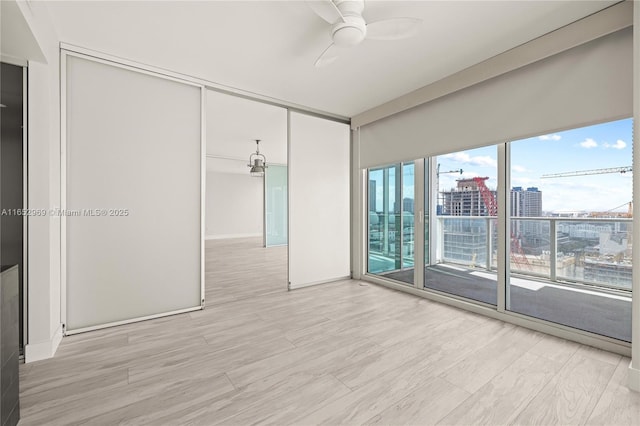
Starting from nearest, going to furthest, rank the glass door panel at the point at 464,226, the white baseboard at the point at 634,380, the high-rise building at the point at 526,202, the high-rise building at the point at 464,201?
the white baseboard at the point at 634,380
the high-rise building at the point at 526,202
the glass door panel at the point at 464,226
the high-rise building at the point at 464,201

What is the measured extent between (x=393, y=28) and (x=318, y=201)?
2.60 metres

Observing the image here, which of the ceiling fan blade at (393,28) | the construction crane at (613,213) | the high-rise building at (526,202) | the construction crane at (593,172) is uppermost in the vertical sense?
the ceiling fan blade at (393,28)

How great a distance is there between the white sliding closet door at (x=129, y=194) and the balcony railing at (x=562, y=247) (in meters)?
3.49

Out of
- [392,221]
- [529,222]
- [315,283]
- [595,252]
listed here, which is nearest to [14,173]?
[315,283]

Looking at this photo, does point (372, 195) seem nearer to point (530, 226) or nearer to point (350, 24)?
point (530, 226)

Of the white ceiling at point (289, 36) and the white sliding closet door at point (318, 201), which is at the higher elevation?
the white ceiling at point (289, 36)

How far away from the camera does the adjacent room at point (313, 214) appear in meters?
1.71

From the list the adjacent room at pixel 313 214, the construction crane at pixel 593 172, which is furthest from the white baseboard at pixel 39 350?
the construction crane at pixel 593 172

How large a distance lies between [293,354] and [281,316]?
2.64 feet

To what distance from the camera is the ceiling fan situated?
1842 mm

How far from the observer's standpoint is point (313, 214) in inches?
163

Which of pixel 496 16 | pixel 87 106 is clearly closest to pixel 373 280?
pixel 496 16

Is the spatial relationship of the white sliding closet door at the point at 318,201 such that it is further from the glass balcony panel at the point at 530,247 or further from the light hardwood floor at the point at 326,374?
the glass balcony panel at the point at 530,247

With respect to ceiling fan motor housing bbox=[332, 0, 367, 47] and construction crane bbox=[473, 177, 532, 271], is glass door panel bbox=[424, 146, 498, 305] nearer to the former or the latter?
construction crane bbox=[473, 177, 532, 271]
